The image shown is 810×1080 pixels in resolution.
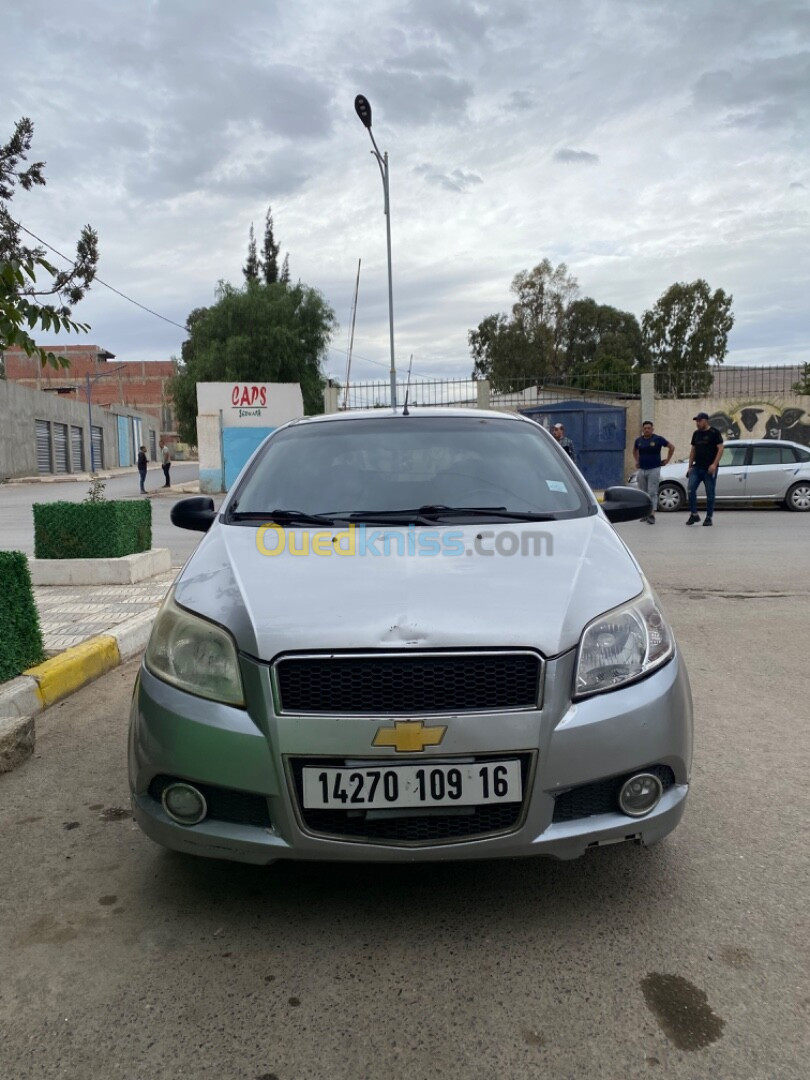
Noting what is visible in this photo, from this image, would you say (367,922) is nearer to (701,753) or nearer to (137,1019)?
(137,1019)

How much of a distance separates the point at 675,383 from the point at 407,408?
2159 centimetres

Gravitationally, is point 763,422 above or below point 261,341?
below

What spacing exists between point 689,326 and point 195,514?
53.9 metres

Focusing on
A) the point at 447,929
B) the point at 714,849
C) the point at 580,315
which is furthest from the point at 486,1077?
the point at 580,315

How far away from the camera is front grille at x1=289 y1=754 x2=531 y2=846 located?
227cm

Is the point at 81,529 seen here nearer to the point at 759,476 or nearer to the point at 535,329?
the point at 759,476

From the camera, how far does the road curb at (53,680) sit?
3737 mm

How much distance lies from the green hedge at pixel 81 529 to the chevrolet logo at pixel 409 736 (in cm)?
651

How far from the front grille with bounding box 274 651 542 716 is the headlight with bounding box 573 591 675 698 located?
18cm

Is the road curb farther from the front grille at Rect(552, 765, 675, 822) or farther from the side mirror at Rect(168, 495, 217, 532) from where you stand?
the front grille at Rect(552, 765, 675, 822)

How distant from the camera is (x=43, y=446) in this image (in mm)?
44438

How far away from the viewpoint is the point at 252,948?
2.33 metres

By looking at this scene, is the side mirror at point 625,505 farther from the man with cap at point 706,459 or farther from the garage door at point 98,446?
the garage door at point 98,446

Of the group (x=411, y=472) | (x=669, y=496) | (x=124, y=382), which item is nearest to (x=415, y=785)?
(x=411, y=472)
